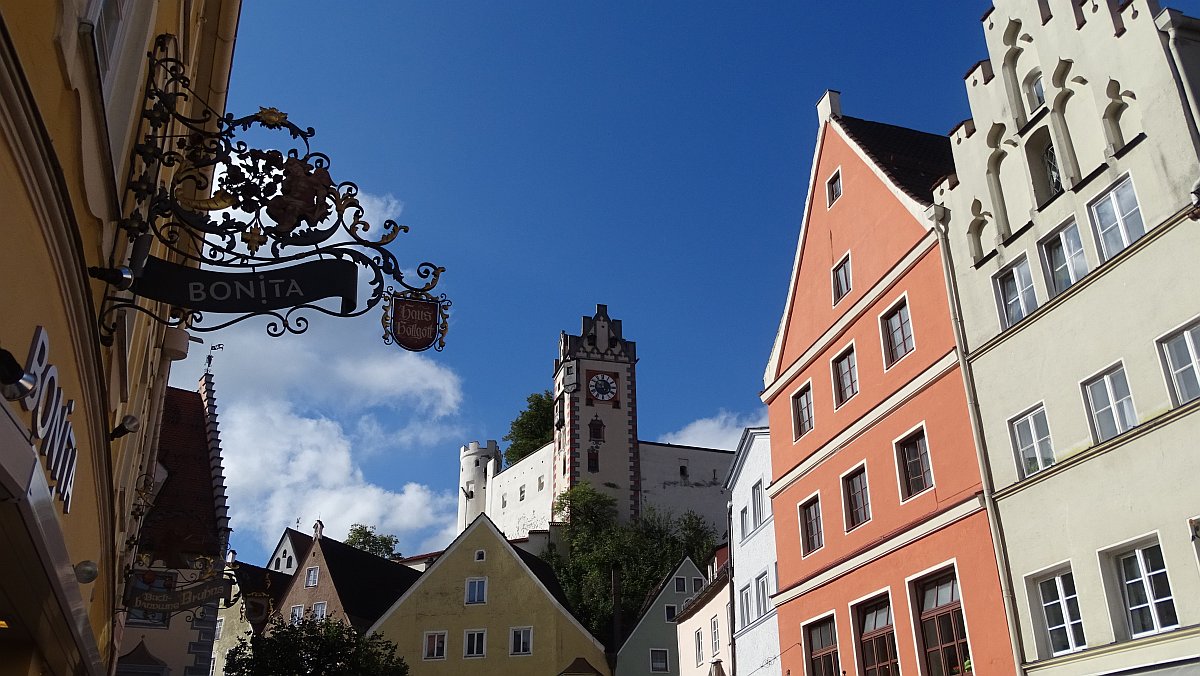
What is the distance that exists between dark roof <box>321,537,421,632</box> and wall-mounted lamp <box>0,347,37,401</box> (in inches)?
1772

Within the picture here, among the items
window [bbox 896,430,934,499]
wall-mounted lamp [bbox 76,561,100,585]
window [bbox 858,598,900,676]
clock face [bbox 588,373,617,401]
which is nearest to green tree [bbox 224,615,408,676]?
window [bbox 858,598,900,676]

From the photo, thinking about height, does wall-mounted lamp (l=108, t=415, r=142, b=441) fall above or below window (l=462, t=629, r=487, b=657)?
below

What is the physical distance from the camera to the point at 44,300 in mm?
4746

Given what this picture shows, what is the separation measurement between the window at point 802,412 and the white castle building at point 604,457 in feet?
173

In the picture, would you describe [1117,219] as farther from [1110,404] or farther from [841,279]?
[841,279]

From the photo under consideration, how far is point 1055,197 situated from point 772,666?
1364cm

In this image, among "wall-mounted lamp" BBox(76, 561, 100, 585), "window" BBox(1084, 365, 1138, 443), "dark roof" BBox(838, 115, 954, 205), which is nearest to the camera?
→ "wall-mounted lamp" BBox(76, 561, 100, 585)

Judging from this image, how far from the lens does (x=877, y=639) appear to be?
63.5 feet

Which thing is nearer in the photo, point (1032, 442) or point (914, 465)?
point (1032, 442)

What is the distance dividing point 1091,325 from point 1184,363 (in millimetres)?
1818

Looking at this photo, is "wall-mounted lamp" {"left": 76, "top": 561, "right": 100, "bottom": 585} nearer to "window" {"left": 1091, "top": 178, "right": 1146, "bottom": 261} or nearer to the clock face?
"window" {"left": 1091, "top": 178, "right": 1146, "bottom": 261}

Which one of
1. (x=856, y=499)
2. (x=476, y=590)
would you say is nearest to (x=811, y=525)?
(x=856, y=499)

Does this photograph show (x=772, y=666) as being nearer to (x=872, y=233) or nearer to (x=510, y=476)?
(x=872, y=233)

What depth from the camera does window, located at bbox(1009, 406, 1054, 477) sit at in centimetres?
1565
